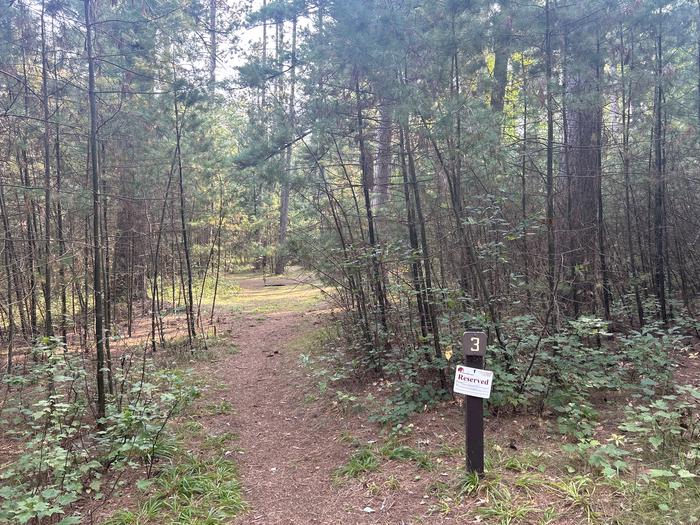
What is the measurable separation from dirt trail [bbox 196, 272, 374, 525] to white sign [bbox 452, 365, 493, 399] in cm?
127

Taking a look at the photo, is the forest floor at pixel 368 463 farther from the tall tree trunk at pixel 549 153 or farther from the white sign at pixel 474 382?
the tall tree trunk at pixel 549 153

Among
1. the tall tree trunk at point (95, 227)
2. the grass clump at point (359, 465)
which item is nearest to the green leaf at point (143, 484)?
the tall tree trunk at point (95, 227)

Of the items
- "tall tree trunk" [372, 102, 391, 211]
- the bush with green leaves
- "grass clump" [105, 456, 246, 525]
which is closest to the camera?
the bush with green leaves

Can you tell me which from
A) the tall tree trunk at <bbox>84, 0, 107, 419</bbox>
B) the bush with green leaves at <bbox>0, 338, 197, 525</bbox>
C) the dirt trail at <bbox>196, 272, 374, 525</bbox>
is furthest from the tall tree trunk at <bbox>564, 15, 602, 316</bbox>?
the tall tree trunk at <bbox>84, 0, 107, 419</bbox>

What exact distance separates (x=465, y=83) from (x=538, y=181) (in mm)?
2478

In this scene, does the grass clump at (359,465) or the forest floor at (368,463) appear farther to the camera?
the grass clump at (359,465)

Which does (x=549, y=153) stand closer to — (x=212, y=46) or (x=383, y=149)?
(x=383, y=149)

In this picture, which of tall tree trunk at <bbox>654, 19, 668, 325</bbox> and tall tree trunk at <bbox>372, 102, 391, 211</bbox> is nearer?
tall tree trunk at <bbox>372, 102, 391, 211</bbox>

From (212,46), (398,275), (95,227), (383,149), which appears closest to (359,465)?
(398,275)

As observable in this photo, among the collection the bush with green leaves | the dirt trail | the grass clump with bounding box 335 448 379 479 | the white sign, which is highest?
the white sign

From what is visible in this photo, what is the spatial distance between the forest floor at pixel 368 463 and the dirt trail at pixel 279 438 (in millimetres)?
14

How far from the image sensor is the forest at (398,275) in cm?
351

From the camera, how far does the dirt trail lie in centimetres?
350

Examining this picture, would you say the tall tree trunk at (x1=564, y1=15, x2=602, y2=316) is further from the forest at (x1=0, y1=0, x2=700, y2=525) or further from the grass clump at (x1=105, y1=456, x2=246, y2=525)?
the grass clump at (x1=105, y1=456, x2=246, y2=525)
